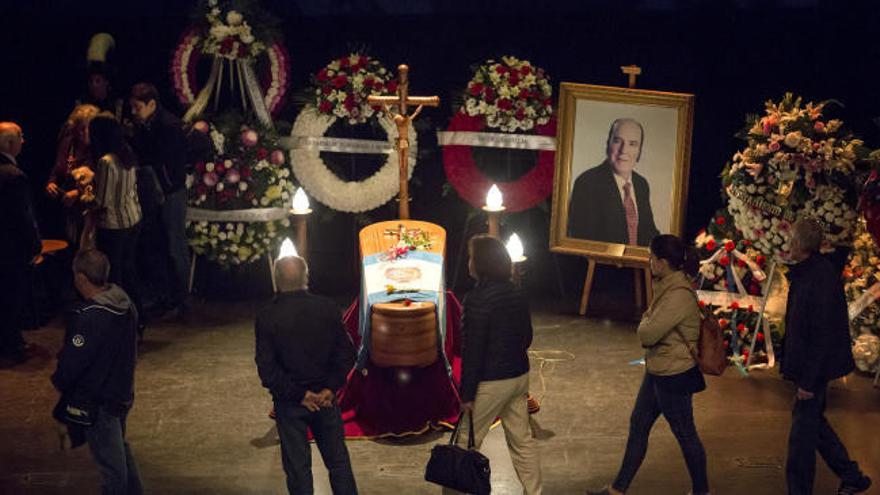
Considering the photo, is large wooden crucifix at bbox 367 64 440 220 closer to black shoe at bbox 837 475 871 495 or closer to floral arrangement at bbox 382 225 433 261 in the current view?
floral arrangement at bbox 382 225 433 261

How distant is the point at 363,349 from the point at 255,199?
2.69m

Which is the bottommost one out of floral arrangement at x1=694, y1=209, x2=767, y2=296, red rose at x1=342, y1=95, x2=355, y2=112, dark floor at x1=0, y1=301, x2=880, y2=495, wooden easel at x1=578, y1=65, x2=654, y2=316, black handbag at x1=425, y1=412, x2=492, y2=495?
dark floor at x1=0, y1=301, x2=880, y2=495

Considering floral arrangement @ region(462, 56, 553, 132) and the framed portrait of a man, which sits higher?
floral arrangement @ region(462, 56, 553, 132)

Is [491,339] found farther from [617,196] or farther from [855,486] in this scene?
[617,196]

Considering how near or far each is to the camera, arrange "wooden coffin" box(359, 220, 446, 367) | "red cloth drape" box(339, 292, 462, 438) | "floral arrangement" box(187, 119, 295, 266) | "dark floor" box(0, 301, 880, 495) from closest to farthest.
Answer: "dark floor" box(0, 301, 880, 495)
"red cloth drape" box(339, 292, 462, 438)
"wooden coffin" box(359, 220, 446, 367)
"floral arrangement" box(187, 119, 295, 266)

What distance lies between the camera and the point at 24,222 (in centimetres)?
864

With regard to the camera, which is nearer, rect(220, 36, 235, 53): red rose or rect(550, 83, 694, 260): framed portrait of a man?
rect(550, 83, 694, 260): framed portrait of a man

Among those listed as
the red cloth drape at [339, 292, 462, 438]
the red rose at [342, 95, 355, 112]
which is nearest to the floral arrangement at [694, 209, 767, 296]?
the red cloth drape at [339, 292, 462, 438]

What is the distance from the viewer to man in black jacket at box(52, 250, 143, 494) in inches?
220

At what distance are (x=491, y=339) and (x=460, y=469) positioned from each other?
0.62 m

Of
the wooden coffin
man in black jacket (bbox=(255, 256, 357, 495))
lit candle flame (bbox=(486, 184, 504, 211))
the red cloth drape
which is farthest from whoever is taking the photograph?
lit candle flame (bbox=(486, 184, 504, 211))

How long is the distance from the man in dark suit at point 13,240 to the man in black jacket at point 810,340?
5.18m

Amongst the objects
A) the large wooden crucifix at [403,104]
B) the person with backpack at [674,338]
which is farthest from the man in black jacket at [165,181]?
the person with backpack at [674,338]

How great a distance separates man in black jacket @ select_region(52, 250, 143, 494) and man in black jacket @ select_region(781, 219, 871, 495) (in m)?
3.13
